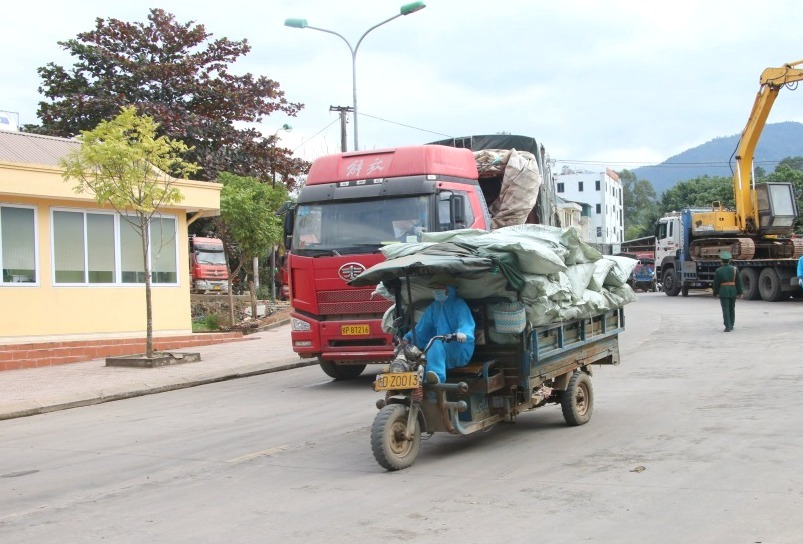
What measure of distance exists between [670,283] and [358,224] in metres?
27.0

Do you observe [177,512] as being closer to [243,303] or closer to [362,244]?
[362,244]

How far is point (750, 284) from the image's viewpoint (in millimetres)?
30859

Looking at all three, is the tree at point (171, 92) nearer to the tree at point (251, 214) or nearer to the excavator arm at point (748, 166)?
the tree at point (251, 214)

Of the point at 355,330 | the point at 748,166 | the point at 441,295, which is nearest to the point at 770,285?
the point at 748,166

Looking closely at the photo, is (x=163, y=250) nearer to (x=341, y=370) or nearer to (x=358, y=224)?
(x=341, y=370)

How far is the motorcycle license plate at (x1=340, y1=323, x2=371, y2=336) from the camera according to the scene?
12766 millimetres

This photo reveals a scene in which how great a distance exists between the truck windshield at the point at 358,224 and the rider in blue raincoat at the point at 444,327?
4628mm

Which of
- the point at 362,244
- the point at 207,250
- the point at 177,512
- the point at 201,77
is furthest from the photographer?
the point at 207,250

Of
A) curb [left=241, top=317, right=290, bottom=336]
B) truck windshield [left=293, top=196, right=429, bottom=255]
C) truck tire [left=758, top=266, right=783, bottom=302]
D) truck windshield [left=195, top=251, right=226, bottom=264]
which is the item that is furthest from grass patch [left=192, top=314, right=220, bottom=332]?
truck tire [left=758, top=266, right=783, bottom=302]

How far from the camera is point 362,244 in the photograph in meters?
12.8

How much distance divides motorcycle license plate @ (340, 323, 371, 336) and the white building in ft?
319

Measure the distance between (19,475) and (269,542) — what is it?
3.75 metres

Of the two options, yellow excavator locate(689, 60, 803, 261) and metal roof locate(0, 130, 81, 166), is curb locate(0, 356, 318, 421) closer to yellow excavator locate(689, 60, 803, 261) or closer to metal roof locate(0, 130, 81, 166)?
metal roof locate(0, 130, 81, 166)

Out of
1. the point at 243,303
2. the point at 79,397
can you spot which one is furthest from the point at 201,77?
the point at 79,397
